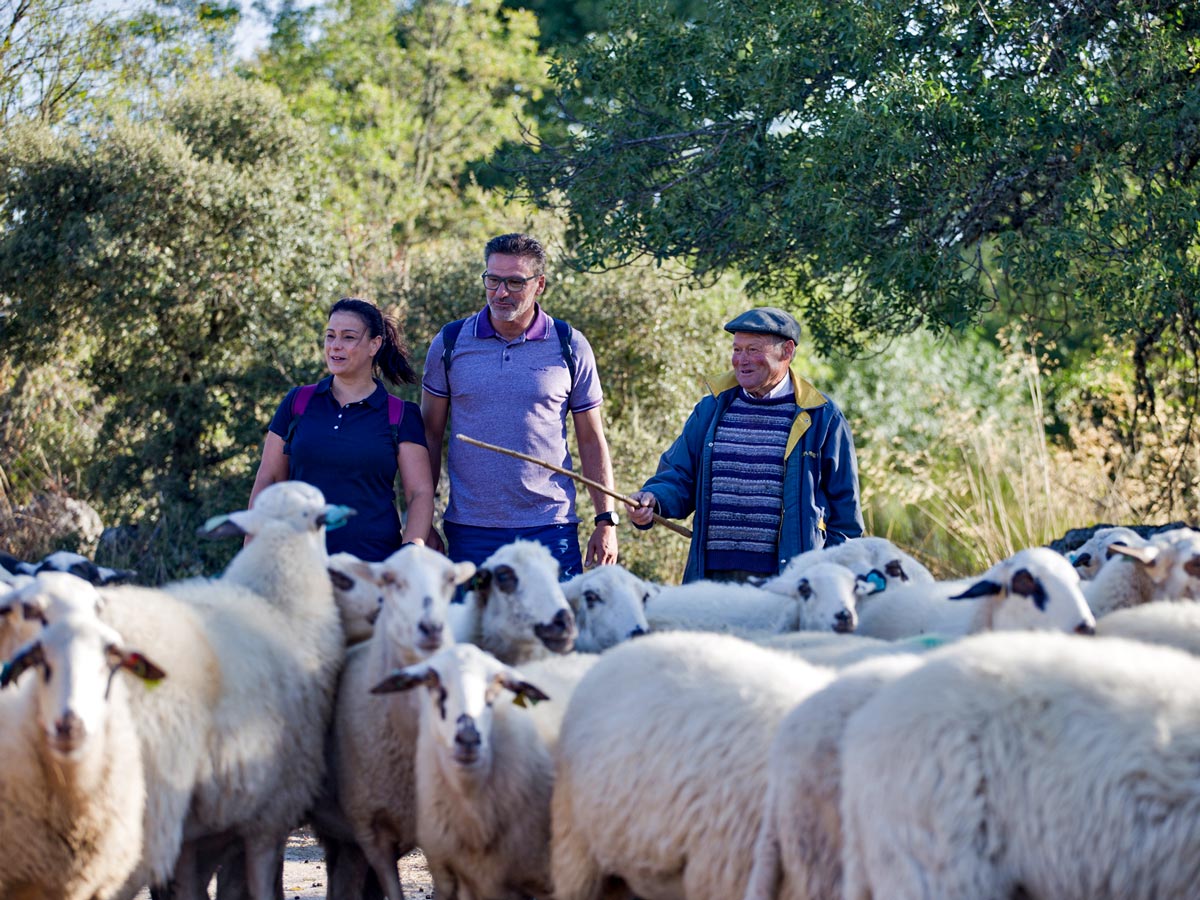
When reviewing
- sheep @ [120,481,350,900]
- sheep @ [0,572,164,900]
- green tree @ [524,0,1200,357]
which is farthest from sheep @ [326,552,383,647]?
green tree @ [524,0,1200,357]

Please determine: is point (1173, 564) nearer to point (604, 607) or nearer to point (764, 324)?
point (764, 324)

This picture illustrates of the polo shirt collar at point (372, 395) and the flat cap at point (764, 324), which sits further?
the flat cap at point (764, 324)

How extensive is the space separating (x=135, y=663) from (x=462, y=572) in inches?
53.9

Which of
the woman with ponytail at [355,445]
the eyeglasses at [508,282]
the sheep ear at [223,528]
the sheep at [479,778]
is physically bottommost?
the sheep at [479,778]

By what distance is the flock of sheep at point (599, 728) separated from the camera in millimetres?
3277

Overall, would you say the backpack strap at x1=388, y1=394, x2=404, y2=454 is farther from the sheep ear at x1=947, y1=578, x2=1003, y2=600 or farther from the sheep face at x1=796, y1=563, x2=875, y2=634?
the sheep ear at x1=947, y1=578, x2=1003, y2=600

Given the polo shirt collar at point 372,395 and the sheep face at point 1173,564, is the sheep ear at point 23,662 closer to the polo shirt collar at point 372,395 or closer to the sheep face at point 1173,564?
the polo shirt collar at point 372,395

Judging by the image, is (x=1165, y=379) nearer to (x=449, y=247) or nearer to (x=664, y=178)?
(x=664, y=178)

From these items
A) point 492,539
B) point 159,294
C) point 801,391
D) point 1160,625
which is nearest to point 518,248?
point 492,539

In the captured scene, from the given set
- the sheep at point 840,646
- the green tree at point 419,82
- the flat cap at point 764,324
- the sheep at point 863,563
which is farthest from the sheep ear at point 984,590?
the green tree at point 419,82

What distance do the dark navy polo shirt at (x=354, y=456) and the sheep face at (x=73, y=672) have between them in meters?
1.64

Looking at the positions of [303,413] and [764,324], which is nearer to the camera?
[303,413]

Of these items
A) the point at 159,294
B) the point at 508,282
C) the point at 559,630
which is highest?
the point at 159,294

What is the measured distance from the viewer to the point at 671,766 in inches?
171
